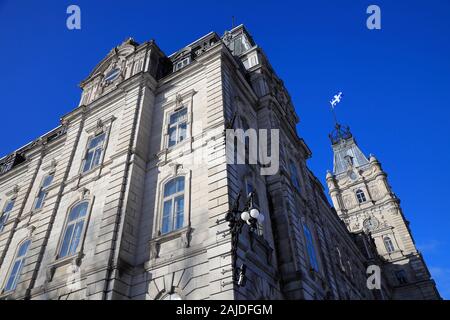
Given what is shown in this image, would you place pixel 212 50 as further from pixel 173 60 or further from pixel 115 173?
pixel 115 173

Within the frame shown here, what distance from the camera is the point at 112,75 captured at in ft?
81.4

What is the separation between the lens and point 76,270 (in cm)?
1428

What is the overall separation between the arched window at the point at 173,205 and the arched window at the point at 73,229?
437 cm

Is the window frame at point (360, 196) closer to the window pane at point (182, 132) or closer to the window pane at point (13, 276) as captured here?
the window pane at point (182, 132)

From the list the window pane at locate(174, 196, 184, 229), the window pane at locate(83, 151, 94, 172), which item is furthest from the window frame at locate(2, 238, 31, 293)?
the window pane at locate(174, 196, 184, 229)

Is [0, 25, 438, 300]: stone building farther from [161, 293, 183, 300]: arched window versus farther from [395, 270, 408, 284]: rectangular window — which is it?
[395, 270, 408, 284]: rectangular window

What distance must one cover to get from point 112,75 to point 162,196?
43.2 ft

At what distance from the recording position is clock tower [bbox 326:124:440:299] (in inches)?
1857

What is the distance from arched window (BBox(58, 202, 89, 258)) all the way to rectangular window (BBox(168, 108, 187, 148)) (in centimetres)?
542

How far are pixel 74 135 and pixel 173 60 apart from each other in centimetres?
847

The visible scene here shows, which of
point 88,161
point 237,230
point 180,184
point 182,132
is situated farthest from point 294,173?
point 88,161

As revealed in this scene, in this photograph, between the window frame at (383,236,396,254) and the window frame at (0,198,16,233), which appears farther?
the window frame at (383,236,396,254)
